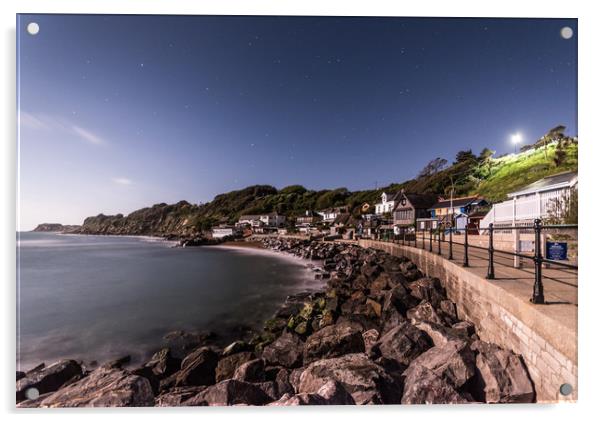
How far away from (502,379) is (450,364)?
0.34 meters

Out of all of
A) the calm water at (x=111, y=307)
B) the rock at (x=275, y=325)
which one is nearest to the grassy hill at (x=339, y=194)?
the calm water at (x=111, y=307)

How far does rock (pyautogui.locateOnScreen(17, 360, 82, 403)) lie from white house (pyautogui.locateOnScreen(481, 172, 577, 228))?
5932mm

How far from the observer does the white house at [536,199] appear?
3012 mm

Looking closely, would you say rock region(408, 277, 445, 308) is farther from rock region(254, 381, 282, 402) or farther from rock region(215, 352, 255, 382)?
rock region(215, 352, 255, 382)

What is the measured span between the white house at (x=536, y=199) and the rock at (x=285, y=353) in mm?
3733

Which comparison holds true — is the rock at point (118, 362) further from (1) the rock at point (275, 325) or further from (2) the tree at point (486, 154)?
(2) the tree at point (486, 154)

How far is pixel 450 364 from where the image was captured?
6.64 feet

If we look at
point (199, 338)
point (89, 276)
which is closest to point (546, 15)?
point (199, 338)

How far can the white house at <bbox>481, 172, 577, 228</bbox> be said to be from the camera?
9.88ft

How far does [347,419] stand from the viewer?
1.96m

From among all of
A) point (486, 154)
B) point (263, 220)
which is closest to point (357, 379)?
point (486, 154)

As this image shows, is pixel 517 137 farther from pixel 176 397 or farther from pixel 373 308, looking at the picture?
pixel 176 397
